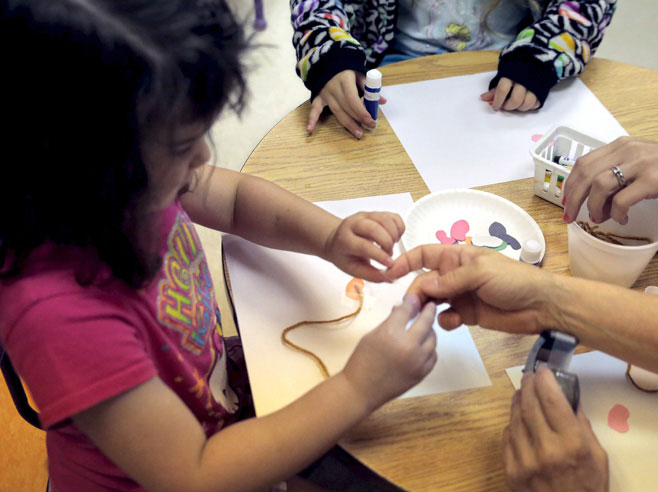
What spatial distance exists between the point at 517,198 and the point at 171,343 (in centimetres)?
61

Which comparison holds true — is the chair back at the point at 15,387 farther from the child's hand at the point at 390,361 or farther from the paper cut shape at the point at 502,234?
the paper cut shape at the point at 502,234

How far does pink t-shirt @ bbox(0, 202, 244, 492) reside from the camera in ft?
1.77

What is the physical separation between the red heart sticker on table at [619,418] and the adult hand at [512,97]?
61 cm

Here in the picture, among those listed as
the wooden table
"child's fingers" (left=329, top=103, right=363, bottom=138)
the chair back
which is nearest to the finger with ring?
the wooden table

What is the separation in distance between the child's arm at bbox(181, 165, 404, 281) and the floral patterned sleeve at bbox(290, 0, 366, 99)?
1.06 feet

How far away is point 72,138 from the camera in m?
0.48

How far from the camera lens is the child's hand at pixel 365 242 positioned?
77cm

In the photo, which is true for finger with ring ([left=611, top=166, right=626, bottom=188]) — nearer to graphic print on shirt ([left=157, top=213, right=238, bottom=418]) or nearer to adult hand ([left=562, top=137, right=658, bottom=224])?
adult hand ([left=562, top=137, right=658, bottom=224])

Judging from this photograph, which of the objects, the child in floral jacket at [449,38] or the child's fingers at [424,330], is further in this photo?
the child in floral jacket at [449,38]

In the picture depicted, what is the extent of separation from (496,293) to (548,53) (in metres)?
0.61

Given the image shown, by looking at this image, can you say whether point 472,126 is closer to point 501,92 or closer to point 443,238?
point 501,92

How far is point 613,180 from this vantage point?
0.79 metres

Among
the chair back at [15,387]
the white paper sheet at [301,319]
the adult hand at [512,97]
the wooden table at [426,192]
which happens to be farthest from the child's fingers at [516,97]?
the chair back at [15,387]

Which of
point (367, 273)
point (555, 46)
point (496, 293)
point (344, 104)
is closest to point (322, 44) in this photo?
point (344, 104)
